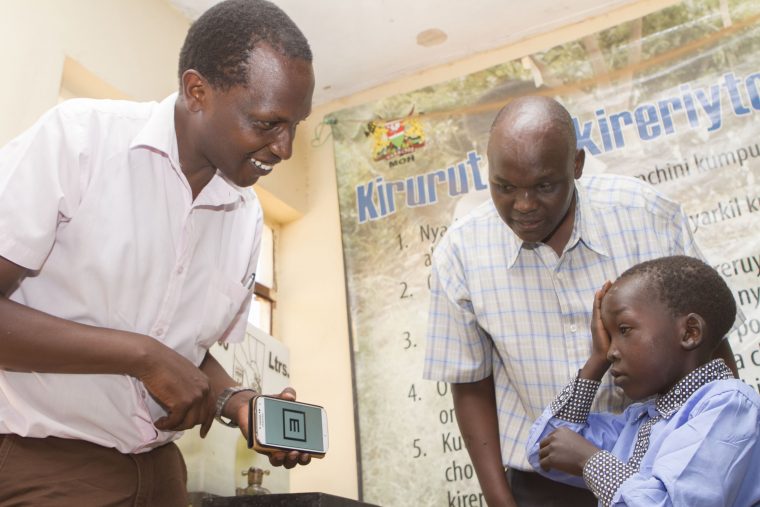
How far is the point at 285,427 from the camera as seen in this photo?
1279 millimetres

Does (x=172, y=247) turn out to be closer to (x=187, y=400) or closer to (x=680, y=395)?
(x=187, y=400)

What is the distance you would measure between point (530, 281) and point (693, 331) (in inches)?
14.3

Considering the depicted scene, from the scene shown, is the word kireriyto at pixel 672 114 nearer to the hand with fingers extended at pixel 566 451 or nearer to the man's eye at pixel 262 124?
the hand with fingers extended at pixel 566 451

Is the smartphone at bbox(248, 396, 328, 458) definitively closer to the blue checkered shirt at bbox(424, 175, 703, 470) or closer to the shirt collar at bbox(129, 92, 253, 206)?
the shirt collar at bbox(129, 92, 253, 206)

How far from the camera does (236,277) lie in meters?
1.49

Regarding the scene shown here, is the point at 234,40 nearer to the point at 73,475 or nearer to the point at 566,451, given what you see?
the point at 73,475

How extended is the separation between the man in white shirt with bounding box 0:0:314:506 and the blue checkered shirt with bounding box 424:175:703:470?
1.78 feet

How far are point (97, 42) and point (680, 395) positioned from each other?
225 cm

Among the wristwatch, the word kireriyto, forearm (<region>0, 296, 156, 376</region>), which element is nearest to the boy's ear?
the wristwatch

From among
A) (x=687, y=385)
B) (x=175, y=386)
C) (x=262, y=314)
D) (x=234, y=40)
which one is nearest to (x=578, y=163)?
(x=687, y=385)

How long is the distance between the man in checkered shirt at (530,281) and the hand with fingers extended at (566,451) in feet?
0.54

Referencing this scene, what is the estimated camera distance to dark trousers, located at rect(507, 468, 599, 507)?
1.61 metres

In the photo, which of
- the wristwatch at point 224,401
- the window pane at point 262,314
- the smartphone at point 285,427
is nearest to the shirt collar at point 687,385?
the smartphone at point 285,427

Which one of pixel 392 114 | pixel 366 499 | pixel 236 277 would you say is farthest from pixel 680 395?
pixel 392 114
